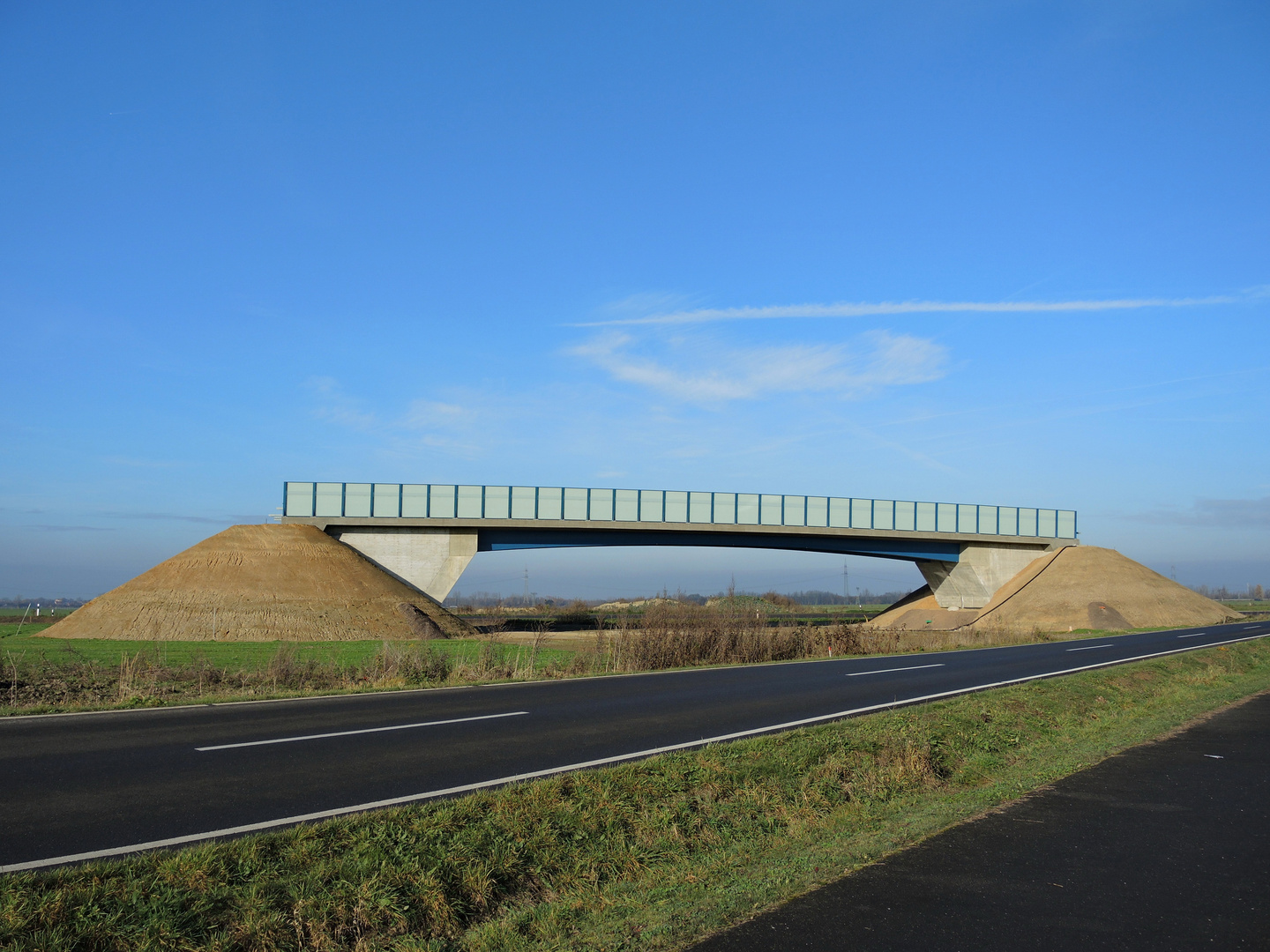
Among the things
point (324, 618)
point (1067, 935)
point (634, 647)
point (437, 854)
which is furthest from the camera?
point (324, 618)

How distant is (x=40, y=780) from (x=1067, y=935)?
8596 mm

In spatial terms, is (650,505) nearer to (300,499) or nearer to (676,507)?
(676,507)

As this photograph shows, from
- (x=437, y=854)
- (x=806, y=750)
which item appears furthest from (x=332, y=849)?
(x=806, y=750)

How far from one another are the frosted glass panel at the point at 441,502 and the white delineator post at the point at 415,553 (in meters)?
0.87

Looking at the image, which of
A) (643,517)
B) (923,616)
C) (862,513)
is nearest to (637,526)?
(643,517)

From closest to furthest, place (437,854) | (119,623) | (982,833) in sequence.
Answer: (437,854) < (982,833) < (119,623)

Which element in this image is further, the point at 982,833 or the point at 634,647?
the point at 634,647

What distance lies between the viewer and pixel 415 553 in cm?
4572

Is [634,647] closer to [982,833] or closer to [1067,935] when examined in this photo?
[982,833]

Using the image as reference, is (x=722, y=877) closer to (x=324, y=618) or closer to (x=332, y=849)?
(x=332, y=849)

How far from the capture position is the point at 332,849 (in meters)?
5.82

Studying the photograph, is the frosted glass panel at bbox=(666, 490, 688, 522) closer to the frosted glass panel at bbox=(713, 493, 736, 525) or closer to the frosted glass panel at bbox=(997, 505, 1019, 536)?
the frosted glass panel at bbox=(713, 493, 736, 525)

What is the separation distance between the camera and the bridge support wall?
189ft

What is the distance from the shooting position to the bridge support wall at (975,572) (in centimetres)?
5750
